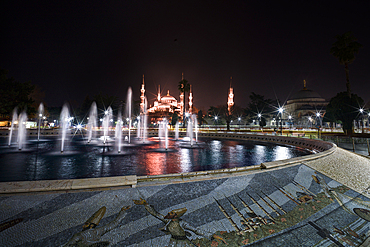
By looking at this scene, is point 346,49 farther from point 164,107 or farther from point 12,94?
point 164,107

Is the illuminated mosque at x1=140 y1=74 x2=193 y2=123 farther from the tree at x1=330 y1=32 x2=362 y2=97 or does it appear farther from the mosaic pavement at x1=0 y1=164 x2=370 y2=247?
the mosaic pavement at x1=0 y1=164 x2=370 y2=247

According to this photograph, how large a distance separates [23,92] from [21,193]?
35889 mm

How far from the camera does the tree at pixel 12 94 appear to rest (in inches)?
1030

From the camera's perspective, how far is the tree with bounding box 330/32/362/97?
26047mm

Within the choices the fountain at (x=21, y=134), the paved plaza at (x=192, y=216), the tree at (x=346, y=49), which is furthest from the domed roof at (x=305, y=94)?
the fountain at (x=21, y=134)

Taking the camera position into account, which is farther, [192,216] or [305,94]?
[305,94]

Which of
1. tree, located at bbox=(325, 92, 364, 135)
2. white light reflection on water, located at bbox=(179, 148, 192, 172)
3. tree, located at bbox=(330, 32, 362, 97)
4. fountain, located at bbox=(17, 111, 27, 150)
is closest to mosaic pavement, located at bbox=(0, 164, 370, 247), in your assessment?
white light reflection on water, located at bbox=(179, 148, 192, 172)

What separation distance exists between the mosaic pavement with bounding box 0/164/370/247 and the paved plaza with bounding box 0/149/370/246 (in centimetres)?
1

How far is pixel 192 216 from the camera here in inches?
102

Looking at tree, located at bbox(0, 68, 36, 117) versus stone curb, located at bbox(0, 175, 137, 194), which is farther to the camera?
tree, located at bbox(0, 68, 36, 117)

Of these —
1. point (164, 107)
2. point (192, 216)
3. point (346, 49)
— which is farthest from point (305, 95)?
point (192, 216)

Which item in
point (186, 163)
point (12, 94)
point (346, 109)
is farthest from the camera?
point (12, 94)

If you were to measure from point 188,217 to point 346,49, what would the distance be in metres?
36.5

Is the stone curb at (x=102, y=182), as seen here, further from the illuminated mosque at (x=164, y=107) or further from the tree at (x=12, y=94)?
the illuminated mosque at (x=164, y=107)
